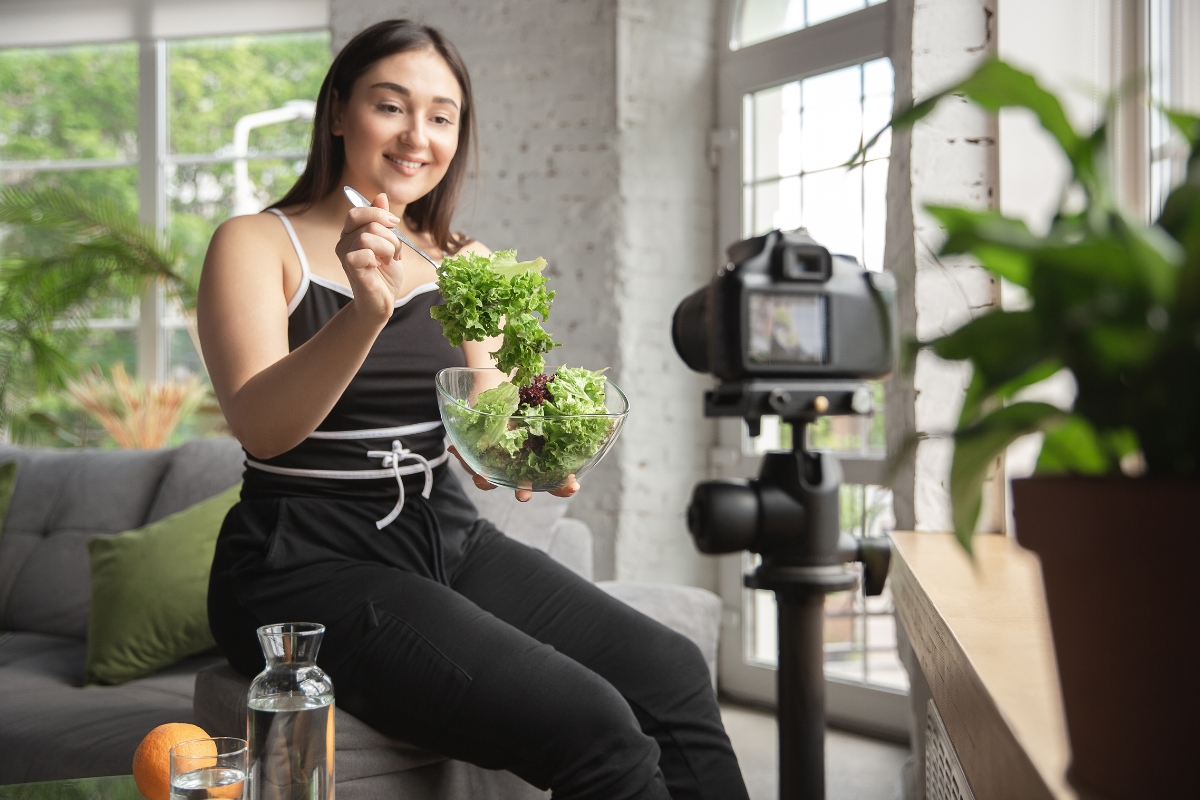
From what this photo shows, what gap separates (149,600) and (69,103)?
373cm

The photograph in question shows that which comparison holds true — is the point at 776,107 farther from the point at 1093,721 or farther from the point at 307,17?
the point at 1093,721

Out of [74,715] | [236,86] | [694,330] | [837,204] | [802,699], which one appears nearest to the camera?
[802,699]

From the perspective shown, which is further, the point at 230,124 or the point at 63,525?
the point at 230,124

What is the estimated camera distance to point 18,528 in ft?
7.94

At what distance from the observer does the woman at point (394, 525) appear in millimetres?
1141

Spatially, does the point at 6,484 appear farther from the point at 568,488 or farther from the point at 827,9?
the point at 827,9

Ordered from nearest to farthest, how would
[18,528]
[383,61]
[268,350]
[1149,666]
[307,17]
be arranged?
[1149,666]
[268,350]
[383,61]
[18,528]
[307,17]

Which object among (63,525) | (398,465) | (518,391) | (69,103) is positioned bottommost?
(63,525)

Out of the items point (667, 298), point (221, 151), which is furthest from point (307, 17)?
point (667, 298)

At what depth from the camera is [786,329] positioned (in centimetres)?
67

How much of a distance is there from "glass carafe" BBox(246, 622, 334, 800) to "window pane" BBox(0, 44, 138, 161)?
461 cm

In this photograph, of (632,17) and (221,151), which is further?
(221,151)

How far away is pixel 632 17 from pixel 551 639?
8.19 feet

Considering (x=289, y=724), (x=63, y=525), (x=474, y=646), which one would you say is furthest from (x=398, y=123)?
(x=63, y=525)
